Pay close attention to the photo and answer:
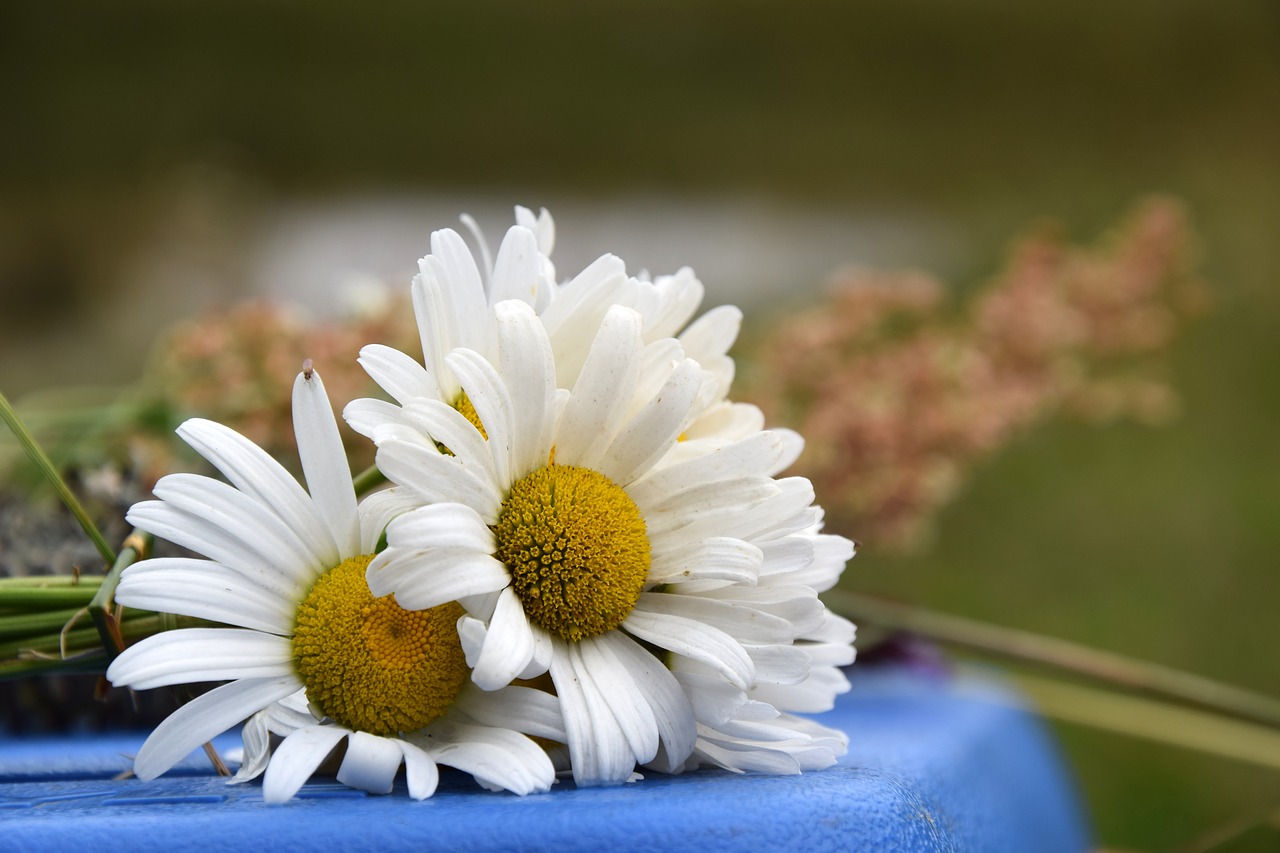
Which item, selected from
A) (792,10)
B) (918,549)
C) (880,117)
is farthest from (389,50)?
(918,549)

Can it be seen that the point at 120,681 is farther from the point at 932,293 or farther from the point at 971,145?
the point at 971,145

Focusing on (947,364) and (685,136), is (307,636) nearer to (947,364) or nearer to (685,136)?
(947,364)

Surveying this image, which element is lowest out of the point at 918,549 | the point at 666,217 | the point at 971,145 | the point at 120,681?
the point at 120,681

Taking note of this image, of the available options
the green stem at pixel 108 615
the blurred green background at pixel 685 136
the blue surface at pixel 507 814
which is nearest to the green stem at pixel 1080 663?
the blue surface at pixel 507 814

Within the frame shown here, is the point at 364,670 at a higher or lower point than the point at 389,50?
lower

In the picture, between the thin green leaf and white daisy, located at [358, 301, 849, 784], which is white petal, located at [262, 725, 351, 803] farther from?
the thin green leaf
